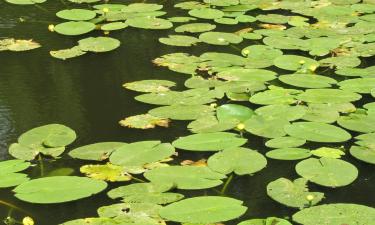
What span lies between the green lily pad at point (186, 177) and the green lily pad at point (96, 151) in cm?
19

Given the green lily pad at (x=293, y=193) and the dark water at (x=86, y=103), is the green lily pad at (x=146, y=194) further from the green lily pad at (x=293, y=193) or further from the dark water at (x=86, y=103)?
the green lily pad at (x=293, y=193)

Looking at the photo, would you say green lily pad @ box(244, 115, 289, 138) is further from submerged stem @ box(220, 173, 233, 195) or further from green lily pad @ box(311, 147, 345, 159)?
submerged stem @ box(220, 173, 233, 195)

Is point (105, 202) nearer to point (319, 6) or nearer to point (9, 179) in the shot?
point (9, 179)

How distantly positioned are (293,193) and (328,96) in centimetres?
74

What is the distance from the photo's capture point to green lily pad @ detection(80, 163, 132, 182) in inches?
79.7

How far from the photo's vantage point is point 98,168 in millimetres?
2080

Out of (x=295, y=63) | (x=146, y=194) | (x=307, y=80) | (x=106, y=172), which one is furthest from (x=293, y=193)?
(x=295, y=63)

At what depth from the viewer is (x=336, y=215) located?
71.9 inches

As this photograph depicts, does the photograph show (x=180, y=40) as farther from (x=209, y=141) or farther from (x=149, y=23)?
(x=209, y=141)

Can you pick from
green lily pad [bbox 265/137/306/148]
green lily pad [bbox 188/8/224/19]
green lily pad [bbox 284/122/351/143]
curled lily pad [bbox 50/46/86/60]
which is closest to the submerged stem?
green lily pad [bbox 265/137/306/148]

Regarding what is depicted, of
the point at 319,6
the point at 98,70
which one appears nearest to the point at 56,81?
the point at 98,70

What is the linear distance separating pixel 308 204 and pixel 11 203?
0.82 m

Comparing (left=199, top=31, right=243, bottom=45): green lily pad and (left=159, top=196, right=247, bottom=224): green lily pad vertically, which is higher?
(left=199, top=31, right=243, bottom=45): green lily pad

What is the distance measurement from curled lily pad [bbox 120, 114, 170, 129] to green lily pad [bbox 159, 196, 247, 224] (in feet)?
1.85
